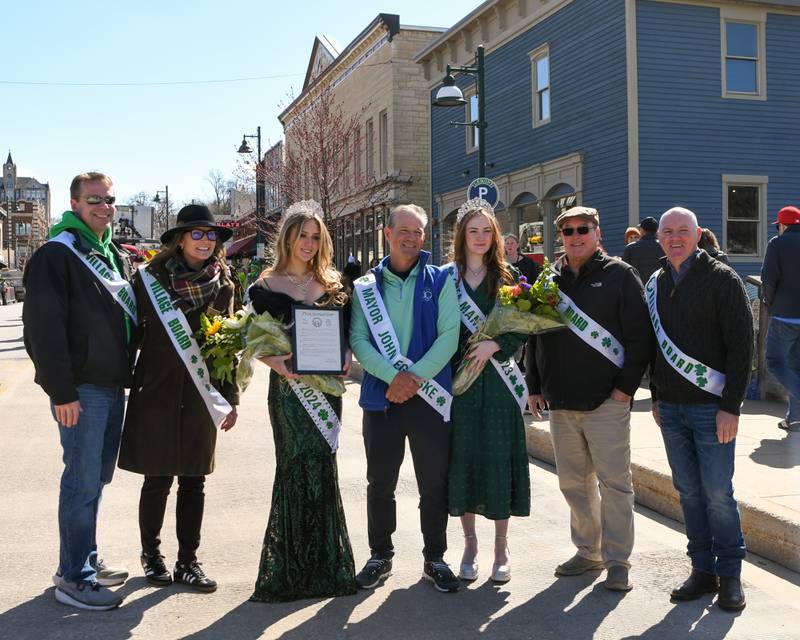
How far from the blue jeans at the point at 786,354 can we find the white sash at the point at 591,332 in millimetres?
4206

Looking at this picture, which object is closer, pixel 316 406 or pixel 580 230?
pixel 316 406

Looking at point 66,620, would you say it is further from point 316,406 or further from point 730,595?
point 730,595

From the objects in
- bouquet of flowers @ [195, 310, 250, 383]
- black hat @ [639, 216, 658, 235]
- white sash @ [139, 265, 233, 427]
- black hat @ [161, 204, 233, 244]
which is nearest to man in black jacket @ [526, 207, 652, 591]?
bouquet of flowers @ [195, 310, 250, 383]

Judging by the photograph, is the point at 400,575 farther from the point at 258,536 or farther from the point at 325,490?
the point at 258,536

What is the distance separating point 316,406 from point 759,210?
16288 millimetres

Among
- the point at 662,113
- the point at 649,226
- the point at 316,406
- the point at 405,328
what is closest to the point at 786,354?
the point at 649,226

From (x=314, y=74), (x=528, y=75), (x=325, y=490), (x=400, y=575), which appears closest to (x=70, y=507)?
(x=325, y=490)

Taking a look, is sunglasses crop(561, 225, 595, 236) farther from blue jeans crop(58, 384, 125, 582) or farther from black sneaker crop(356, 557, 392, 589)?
blue jeans crop(58, 384, 125, 582)

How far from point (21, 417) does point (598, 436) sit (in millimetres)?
7943

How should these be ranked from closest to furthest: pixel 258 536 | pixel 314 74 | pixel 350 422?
pixel 258 536 < pixel 350 422 < pixel 314 74

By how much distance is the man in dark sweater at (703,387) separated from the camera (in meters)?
4.20

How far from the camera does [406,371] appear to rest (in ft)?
14.5

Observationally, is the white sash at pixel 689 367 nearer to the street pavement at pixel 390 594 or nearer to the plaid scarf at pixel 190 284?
the street pavement at pixel 390 594

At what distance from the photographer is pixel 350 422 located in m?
9.78
